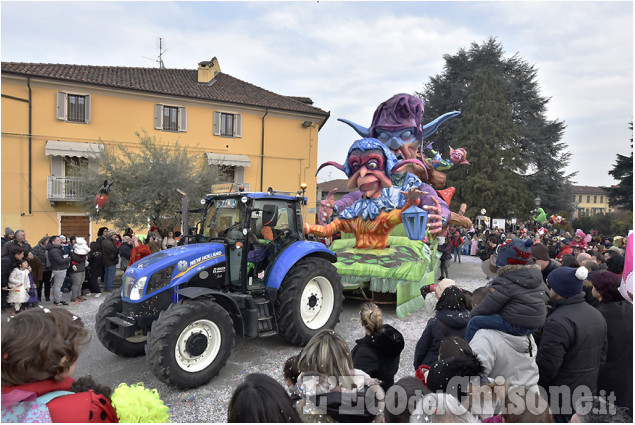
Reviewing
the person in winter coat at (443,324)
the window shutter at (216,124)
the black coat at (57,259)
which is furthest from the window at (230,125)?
the person in winter coat at (443,324)

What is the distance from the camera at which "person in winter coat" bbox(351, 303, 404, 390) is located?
2592 millimetres

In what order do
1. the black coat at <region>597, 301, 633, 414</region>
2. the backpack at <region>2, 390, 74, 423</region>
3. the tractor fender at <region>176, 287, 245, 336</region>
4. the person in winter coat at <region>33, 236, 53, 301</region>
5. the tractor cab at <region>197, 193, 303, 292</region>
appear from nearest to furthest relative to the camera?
the backpack at <region>2, 390, 74, 423</region> → the black coat at <region>597, 301, 633, 414</region> → the tractor fender at <region>176, 287, 245, 336</region> → the tractor cab at <region>197, 193, 303, 292</region> → the person in winter coat at <region>33, 236, 53, 301</region>

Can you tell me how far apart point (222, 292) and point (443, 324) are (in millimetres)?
2750

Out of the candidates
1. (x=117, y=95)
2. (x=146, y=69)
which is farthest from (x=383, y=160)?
(x=146, y=69)

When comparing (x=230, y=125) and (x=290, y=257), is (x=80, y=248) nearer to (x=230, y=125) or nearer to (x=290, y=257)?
(x=290, y=257)

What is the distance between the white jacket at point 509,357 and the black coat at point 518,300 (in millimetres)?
116

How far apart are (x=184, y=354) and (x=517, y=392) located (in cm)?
316

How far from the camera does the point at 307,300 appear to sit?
5.46 m

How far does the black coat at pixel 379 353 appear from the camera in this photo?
8.50 ft

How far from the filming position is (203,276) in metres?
4.87

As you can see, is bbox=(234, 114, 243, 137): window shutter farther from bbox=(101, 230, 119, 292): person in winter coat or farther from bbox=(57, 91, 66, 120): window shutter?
bbox=(101, 230, 119, 292): person in winter coat

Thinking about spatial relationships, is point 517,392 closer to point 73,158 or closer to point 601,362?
point 601,362

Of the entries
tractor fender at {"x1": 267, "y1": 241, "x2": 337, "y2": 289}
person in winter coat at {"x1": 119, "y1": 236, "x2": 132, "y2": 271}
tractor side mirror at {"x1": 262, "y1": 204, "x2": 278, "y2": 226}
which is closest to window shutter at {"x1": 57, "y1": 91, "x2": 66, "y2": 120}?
person in winter coat at {"x1": 119, "y1": 236, "x2": 132, "y2": 271}

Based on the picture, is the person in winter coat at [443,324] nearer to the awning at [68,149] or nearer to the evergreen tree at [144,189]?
the evergreen tree at [144,189]
